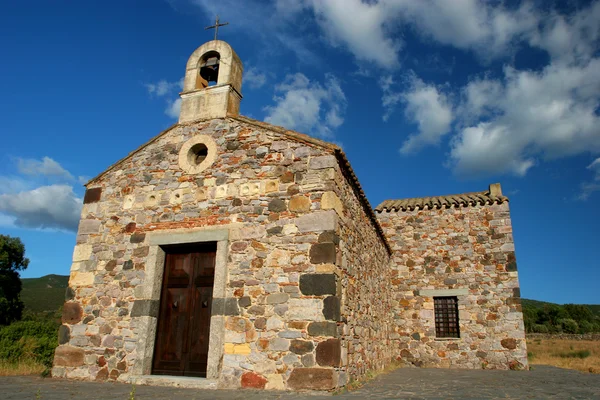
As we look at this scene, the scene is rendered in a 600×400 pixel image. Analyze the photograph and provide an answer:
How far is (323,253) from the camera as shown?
6.66 metres

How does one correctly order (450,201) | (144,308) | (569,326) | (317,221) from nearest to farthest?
(317,221), (144,308), (450,201), (569,326)

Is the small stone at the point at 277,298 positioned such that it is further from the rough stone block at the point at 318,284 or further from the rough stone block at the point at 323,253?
the rough stone block at the point at 323,253

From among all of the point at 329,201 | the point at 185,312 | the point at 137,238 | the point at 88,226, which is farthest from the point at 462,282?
the point at 88,226

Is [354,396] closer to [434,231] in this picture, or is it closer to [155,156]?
[155,156]

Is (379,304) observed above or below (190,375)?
above

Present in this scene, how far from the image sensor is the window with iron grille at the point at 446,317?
13.2 metres

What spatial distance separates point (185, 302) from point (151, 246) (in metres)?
1.29

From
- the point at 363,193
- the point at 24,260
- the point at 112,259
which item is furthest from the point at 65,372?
the point at 24,260

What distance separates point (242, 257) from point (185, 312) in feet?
5.41

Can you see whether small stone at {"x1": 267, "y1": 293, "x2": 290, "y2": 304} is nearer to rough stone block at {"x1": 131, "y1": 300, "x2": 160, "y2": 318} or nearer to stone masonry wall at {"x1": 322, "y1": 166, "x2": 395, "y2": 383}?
stone masonry wall at {"x1": 322, "y1": 166, "x2": 395, "y2": 383}

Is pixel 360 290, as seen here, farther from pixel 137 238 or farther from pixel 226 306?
pixel 137 238

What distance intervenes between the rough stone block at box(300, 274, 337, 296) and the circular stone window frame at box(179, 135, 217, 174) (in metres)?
3.12

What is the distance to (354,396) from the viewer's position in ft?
19.1

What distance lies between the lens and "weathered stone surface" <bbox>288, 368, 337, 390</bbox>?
6.05m
